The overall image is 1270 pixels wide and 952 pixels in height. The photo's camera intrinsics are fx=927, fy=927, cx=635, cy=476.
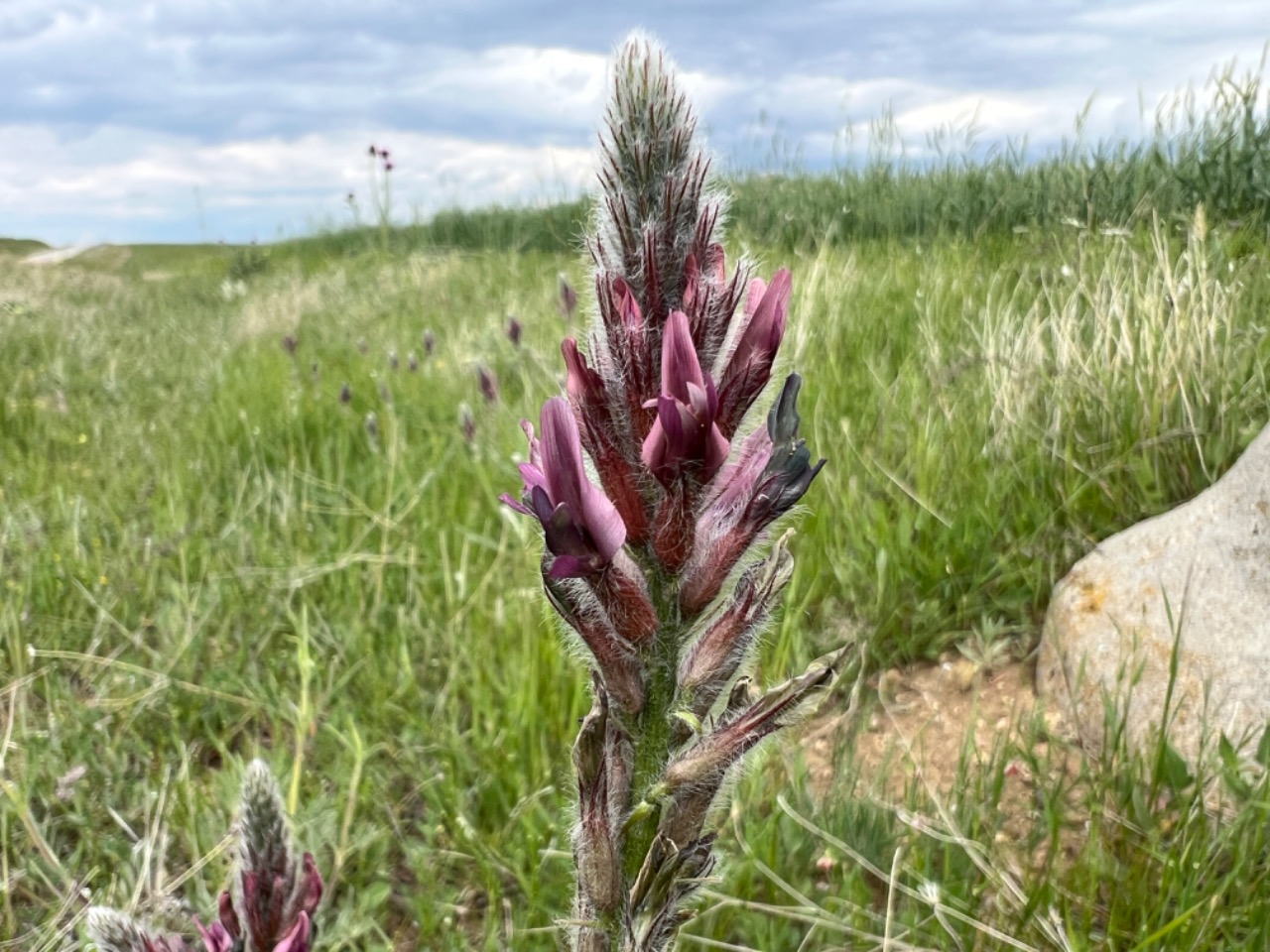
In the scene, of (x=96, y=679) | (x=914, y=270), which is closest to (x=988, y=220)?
(x=914, y=270)

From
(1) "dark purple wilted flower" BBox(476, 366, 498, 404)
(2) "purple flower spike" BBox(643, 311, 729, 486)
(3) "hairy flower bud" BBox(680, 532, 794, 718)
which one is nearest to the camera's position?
(2) "purple flower spike" BBox(643, 311, 729, 486)

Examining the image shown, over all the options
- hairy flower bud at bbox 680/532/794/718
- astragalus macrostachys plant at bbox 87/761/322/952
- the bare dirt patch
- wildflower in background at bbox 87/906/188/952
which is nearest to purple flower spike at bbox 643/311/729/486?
hairy flower bud at bbox 680/532/794/718

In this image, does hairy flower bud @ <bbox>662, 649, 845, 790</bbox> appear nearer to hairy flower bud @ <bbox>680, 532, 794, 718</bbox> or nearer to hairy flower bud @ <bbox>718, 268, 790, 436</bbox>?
hairy flower bud @ <bbox>680, 532, 794, 718</bbox>

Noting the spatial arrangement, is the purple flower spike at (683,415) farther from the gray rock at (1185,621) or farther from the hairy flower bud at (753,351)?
the gray rock at (1185,621)

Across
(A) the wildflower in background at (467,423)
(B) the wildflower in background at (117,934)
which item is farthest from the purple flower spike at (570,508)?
(A) the wildflower in background at (467,423)

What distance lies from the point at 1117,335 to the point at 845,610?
1.97 metres

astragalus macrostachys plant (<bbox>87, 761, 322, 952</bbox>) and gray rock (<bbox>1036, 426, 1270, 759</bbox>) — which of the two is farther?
gray rock (<bbox>1036, 426, 1270, 759</bbox>)

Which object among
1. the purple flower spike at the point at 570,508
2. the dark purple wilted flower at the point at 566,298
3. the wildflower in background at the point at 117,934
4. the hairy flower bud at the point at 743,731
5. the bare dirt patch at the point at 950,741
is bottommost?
the bare dirt patch at the point at 950,741

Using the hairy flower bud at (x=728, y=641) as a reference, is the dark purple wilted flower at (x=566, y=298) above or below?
above

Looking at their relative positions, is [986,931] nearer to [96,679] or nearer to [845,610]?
[845,610]

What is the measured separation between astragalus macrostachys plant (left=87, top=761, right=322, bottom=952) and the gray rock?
1977mm

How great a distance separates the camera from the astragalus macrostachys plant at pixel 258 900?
111cm

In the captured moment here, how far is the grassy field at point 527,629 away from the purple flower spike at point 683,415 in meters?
0.24

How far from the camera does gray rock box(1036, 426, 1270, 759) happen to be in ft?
8.12
